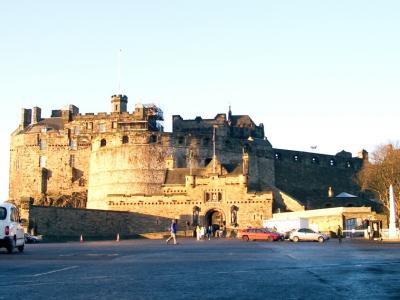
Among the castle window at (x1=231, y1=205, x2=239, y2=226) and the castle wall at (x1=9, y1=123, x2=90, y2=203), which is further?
the castle wall at (x1=9, y1=123, x2=90, y2=203)

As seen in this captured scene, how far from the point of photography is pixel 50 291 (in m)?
10.1

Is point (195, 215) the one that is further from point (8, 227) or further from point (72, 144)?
point (8, 227)

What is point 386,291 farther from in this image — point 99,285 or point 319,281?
point 99,285

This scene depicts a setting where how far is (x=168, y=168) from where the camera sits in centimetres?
7112

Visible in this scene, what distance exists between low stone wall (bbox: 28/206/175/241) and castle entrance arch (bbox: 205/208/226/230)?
2.70 metres

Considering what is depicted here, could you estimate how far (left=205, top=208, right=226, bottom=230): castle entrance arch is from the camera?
61034mm

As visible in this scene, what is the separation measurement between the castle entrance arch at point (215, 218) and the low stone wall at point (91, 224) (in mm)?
2703

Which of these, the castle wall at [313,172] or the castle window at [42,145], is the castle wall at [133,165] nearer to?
the castle window at [42,145]

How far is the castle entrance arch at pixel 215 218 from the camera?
61.0m

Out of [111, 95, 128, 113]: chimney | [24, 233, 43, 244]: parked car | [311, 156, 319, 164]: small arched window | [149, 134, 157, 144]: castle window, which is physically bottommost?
[24, 233, 43, 244]: parked car

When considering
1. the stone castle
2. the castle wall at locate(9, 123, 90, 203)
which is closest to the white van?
the stone castle

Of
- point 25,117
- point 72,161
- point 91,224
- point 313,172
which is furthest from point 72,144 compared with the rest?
point 313,172

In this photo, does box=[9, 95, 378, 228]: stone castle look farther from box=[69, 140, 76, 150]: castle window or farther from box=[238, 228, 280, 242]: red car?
box=[238, 228, 280, 242]: red car

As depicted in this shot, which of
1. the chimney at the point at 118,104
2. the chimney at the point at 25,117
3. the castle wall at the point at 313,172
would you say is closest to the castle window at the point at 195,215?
the castle wall at the point at 313,172
